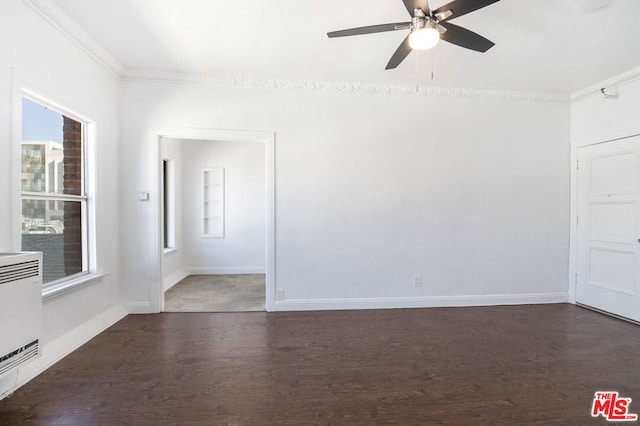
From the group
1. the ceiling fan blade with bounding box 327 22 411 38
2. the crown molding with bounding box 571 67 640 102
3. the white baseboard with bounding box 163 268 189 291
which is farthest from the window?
the crown molding with bounding box 571 67 640 102

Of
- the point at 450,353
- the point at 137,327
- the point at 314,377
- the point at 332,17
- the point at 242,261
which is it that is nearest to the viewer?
the point at 314,377

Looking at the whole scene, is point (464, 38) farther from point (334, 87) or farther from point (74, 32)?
point (74, 32)

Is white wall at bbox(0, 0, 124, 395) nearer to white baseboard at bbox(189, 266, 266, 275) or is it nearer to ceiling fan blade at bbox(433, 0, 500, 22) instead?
white baseboard at bbox(189, 266, 266, 275)

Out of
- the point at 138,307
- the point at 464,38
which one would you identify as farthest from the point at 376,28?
the point at 138,307

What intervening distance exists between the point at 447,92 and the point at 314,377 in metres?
3.63

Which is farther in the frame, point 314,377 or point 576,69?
point 576,69

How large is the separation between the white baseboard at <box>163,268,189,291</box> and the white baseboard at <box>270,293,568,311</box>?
88.0 inches

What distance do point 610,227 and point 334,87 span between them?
3793mm

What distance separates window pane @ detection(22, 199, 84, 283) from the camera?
2.30m

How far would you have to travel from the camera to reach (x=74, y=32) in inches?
99.8

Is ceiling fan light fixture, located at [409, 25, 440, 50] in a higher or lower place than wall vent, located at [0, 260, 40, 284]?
higher

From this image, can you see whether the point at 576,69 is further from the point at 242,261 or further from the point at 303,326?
the point at 242,261

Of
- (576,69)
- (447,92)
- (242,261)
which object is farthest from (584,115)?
(242,261)

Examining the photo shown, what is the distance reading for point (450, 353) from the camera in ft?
8.37
